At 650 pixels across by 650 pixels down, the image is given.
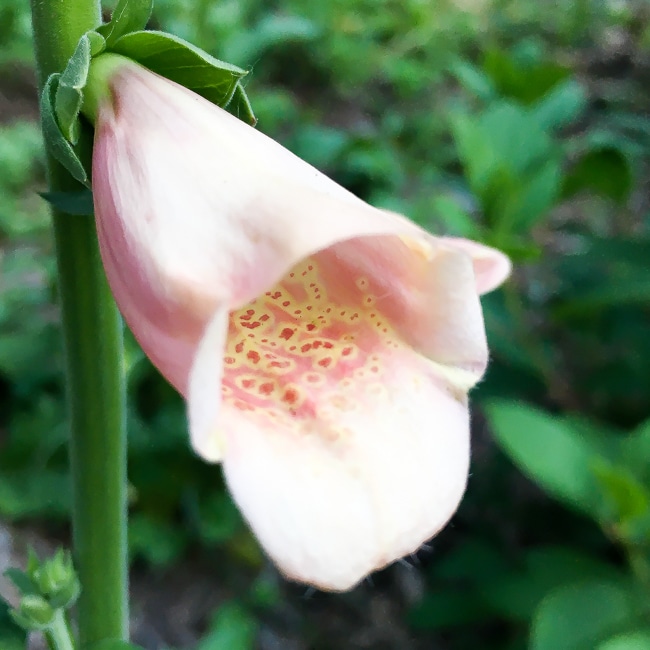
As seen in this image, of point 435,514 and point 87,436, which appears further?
point 87,436

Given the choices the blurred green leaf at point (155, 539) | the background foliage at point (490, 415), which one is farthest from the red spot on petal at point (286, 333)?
the blurred green leaf at point (155, 539)

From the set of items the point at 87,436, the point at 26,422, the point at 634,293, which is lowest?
the point at 26,422

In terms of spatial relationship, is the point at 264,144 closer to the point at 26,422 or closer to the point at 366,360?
the point at 366,360

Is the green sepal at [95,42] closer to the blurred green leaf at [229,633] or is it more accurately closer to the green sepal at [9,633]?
the green sepal at [9,633]

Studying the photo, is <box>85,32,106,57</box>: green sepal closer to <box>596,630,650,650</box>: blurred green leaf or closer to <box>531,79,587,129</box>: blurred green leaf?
<box>596,630,650,650</box>: blurred green leaf

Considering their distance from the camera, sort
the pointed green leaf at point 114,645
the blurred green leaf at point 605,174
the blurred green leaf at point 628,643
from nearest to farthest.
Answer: the pointed green leaf at point 114,645, the blurred green leaf at point 628,643, the blurred green leaf at point 605,174

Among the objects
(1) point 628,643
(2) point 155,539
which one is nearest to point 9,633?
(1) point 628,643

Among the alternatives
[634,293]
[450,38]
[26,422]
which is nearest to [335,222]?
[634,293]
